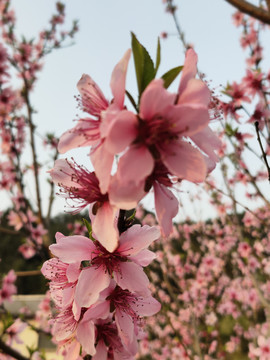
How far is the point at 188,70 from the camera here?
0.74 metres

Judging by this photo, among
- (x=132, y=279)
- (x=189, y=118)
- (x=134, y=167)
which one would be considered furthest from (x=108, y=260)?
(x=189, y=118)

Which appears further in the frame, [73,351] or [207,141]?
[73,351]

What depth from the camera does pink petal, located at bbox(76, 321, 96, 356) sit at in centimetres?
91

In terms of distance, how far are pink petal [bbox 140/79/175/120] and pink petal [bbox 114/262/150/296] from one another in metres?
0.51

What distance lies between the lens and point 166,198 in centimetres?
79

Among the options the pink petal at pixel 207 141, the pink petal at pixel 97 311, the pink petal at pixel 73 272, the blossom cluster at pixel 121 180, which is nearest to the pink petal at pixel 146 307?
the blossom cluster at pixel 121 180

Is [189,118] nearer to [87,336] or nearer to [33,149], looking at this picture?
[87,336]

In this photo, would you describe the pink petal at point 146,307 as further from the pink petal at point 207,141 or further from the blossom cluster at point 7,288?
the blossom cluster at point 7,288

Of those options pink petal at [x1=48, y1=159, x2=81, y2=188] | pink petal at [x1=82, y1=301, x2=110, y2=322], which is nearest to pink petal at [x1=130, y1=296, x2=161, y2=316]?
pink petal at [x1=82, y1=301, x2=110, y2=322]

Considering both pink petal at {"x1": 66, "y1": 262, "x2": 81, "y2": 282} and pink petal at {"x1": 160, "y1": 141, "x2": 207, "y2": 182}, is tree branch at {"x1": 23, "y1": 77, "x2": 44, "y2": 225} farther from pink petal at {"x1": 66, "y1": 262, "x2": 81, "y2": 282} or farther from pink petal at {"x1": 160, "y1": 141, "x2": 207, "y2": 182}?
pink petal at {"x1": 160, "y1": 141, "x2": 207, "y2": 182}

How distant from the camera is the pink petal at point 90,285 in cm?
84

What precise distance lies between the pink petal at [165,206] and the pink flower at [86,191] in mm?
126

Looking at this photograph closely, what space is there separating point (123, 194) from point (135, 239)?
0.96 feet

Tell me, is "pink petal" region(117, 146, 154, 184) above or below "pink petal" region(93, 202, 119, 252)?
above
